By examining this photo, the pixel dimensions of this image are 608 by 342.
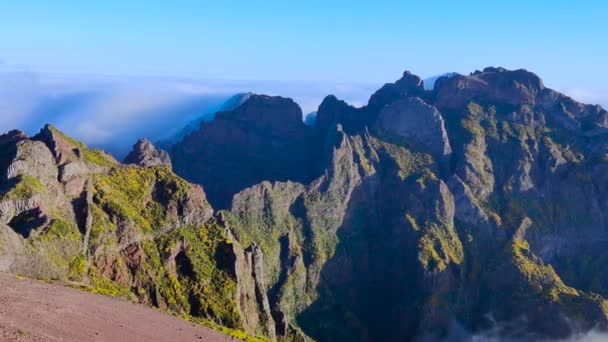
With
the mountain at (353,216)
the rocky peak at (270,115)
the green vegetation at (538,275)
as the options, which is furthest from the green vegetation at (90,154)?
the green vegetation at (538,275)

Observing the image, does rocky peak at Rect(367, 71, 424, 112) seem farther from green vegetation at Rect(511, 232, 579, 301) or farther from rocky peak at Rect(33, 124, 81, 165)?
rocky peak at Rect(33, 124, 81, 165)

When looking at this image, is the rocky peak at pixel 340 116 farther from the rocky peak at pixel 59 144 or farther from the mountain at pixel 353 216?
the rocky peak at pixel 59 144

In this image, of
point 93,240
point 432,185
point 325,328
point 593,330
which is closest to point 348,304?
point 325,328

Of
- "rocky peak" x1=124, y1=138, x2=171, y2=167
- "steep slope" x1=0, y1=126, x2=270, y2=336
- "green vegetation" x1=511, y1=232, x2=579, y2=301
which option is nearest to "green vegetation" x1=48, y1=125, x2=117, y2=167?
"steep slope" x1=0, y1=126, x2=270, y2=336

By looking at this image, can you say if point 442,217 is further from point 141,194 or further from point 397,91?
point 141,194

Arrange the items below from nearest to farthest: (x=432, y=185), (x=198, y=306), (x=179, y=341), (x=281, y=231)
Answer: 1. (x=179, y=341)
2. (x=198, y=306)
3. (x=281, y=231)
4. (x=432, y=185)

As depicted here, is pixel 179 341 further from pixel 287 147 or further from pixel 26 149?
pixel 287 147
